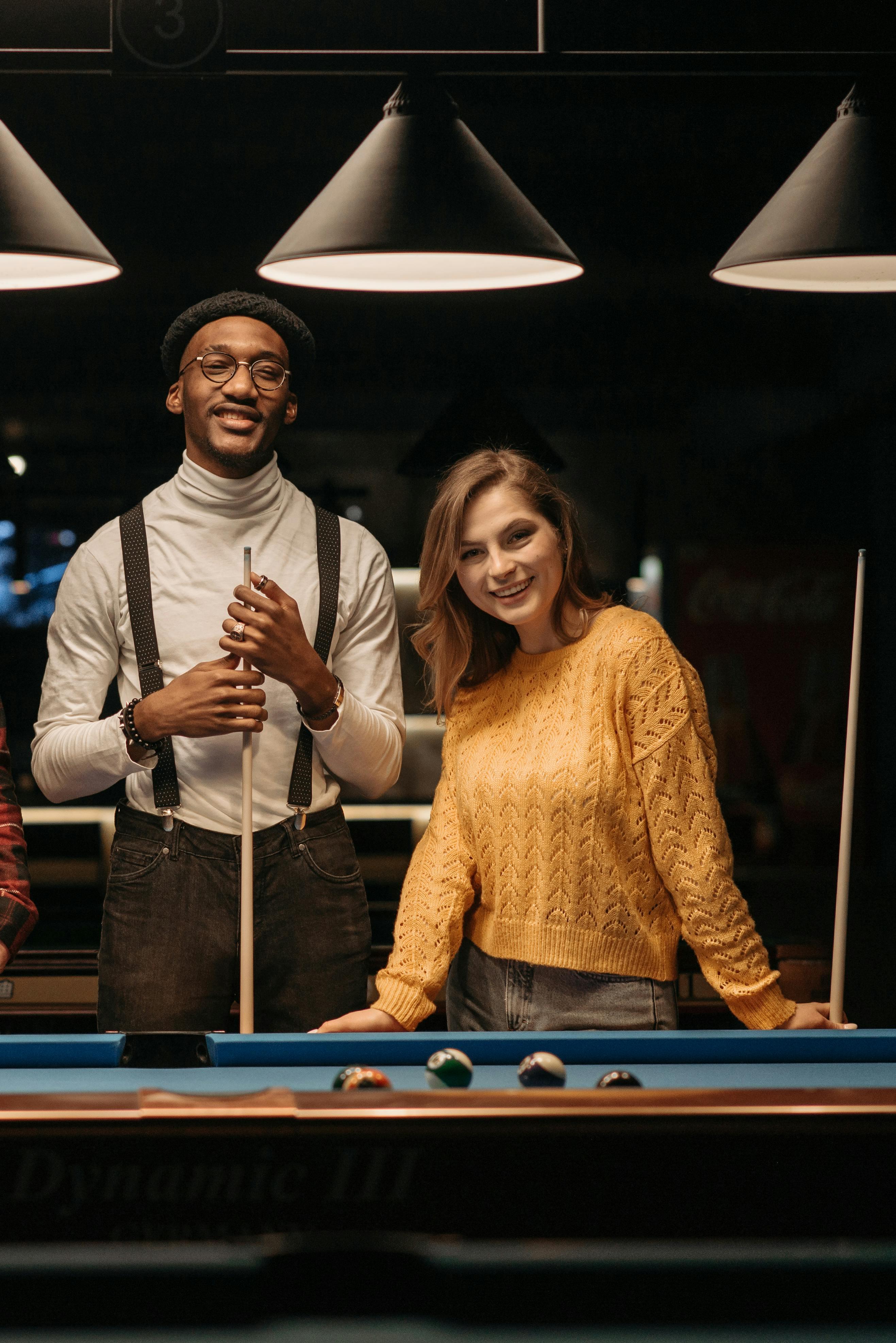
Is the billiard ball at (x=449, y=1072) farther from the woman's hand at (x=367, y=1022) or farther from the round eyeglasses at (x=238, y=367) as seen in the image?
the round eyeglasses at (x=238, y=367)

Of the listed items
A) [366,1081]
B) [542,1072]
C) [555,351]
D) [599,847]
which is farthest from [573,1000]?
[555,351]

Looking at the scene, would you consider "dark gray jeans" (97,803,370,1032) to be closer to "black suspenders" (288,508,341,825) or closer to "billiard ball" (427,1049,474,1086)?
"black suspenders" (288,508,341,825)

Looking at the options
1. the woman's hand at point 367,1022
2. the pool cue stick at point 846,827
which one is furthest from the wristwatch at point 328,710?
the pool cue stick at point 846,827

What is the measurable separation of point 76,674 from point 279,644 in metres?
Result: 0.49

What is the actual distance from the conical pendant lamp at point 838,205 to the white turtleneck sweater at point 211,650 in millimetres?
1028

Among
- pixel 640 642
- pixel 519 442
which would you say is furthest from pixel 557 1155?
pixel 519 442

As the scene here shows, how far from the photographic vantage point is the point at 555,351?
4.83 m

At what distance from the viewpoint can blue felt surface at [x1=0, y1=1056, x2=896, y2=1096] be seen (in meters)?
1.83

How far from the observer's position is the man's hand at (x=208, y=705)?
8.64 ft

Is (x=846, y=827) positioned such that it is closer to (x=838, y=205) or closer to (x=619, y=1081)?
(x=619, y=1081)

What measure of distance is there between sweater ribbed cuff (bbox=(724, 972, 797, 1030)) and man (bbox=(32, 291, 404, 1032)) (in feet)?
2.82

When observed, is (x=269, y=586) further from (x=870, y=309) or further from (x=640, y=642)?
(x=870, y=309)

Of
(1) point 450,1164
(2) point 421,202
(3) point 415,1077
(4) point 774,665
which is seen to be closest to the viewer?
(1) point 450,1164

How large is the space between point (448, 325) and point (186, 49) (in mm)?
1922
